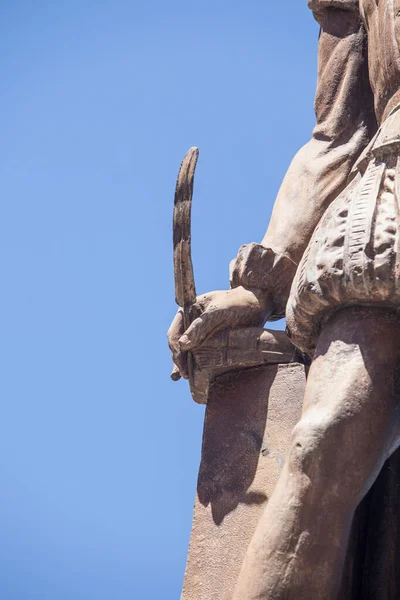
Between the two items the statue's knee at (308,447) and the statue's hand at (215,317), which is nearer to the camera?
the statue's knee at (308,447)

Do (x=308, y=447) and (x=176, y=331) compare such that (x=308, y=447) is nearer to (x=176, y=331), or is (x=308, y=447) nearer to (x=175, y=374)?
(x=176, y=331)

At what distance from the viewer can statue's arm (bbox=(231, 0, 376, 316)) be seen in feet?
18.6

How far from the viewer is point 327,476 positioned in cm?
444

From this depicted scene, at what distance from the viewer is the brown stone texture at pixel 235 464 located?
5.40 meters

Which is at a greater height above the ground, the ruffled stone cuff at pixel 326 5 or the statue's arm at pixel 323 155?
the ruffled stone cuff at pixel 326 5

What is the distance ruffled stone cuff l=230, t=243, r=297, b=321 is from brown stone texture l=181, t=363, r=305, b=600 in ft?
1.09

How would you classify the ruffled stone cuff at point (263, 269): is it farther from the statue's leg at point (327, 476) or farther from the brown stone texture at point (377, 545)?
the statue's leg at point (327, 476)

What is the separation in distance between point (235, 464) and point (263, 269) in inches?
30.5

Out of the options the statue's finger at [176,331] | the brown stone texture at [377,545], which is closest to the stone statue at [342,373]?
the brown stone texture at [377,545]

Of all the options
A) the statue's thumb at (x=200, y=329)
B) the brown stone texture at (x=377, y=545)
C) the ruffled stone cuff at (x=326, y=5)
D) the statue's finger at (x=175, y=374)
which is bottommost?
the brown stone texture at (x=377, y=545)

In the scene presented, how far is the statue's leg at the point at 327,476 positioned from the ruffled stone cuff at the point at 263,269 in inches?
44.0

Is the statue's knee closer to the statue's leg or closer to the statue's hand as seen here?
the statue's leg

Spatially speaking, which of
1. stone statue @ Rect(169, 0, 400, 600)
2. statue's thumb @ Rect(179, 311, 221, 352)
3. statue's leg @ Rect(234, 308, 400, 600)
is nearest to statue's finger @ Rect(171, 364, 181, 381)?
statue's thumb @ Rect(179, 311, 221, 352)

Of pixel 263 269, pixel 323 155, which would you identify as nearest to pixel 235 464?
pixel 263 269
